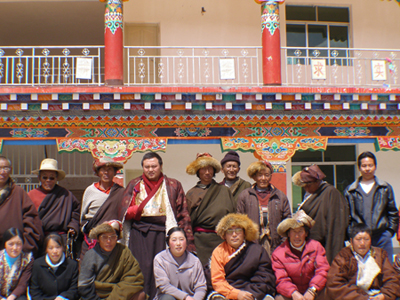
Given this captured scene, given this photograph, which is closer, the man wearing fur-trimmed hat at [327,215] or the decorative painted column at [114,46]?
the man wearing fur-trimmed hat at [327,215]

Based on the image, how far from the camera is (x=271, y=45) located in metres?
7.02

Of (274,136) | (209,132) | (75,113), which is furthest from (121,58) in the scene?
(274,136)

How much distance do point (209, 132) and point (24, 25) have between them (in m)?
5.82

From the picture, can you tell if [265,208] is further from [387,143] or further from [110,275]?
[387,143]

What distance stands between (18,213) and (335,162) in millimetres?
6471

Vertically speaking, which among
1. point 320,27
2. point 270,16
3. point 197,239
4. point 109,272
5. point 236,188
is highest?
point 320,27

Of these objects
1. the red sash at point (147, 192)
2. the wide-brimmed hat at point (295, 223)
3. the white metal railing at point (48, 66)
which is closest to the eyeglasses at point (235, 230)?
the wide-brimmed hat at point (295, 223)

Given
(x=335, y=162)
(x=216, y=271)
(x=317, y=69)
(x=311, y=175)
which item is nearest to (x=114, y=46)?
(x=317, y=69)

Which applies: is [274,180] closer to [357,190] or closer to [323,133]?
[323,133]

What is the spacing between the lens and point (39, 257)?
14.3ft

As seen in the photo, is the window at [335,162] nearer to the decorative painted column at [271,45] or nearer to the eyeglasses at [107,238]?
the decorative painted column at [271,45]

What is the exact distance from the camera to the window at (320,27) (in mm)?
8953

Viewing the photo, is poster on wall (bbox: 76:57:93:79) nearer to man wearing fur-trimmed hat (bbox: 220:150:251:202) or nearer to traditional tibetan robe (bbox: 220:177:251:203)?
man wearing fur-trimmed hat (bbox: 220:150:251:202)

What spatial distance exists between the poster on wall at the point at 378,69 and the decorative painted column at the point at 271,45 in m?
1.50
